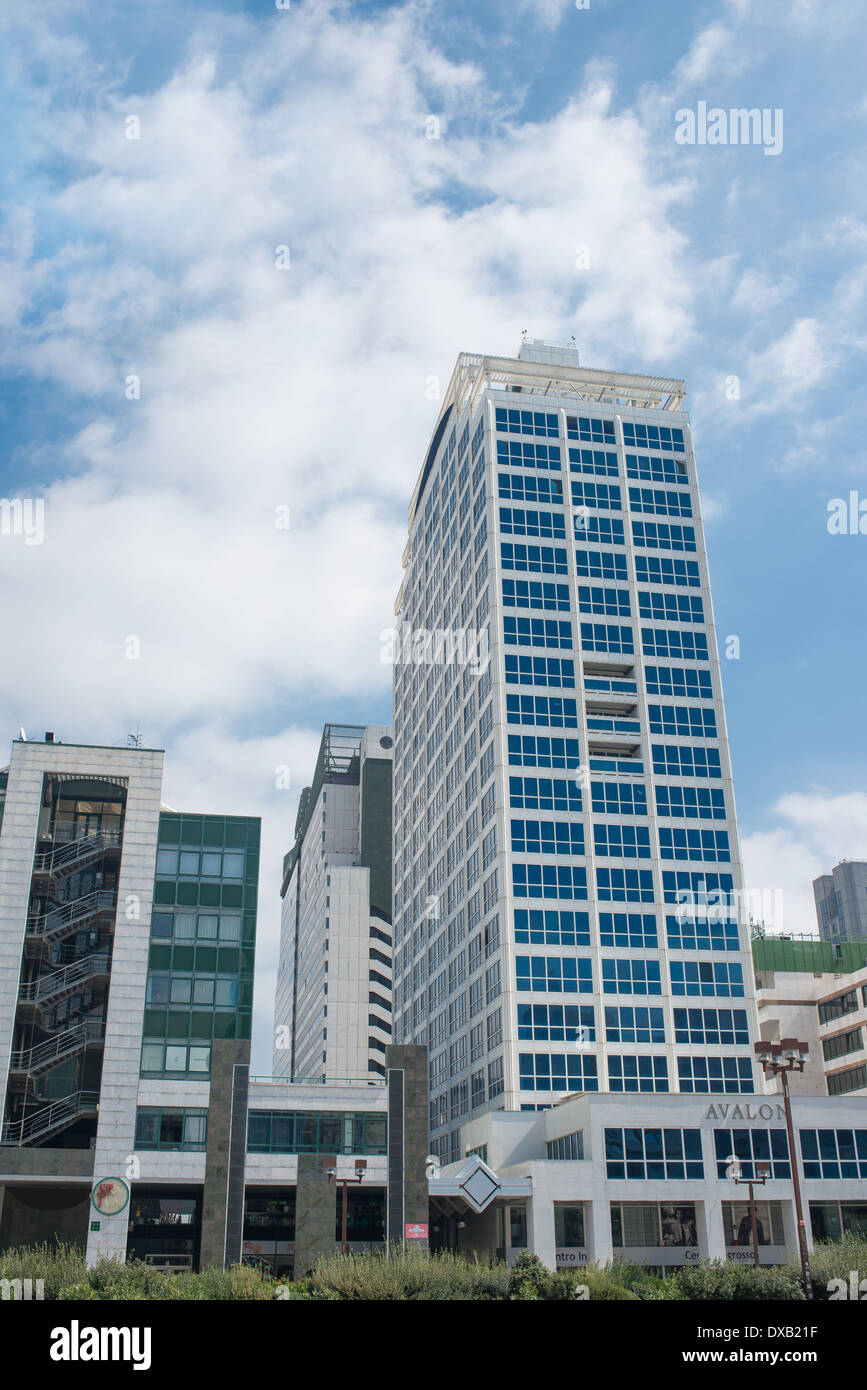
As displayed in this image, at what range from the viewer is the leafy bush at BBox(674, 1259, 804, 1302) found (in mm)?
34250

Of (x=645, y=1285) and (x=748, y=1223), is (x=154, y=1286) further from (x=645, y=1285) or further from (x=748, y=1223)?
(x=748, y=1223)

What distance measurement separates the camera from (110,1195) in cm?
5606

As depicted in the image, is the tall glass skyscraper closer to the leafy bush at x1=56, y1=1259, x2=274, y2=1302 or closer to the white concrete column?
the white concrete column

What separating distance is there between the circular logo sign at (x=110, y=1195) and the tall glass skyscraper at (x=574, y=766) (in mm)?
29464

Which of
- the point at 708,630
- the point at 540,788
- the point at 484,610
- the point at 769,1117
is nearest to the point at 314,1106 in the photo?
the point at 769,1117

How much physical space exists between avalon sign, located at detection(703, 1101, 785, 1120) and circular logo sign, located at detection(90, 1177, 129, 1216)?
103 feet

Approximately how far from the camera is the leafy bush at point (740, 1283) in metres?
34.2

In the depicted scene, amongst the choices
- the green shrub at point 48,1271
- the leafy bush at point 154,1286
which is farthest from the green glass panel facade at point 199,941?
the leafy bush at point 154,1286

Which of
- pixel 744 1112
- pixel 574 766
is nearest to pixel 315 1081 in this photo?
pixel 744 1112

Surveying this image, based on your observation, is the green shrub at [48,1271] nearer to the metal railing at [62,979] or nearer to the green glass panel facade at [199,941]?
the green glass panel facade at [199,941]

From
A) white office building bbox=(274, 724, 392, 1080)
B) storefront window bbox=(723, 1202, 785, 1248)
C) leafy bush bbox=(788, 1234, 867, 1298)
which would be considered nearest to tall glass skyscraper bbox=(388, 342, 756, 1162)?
storefront window bbox=(723, 1202, 785, 1248)

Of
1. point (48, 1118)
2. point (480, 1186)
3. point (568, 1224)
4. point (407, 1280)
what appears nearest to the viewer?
point (407, 1280)

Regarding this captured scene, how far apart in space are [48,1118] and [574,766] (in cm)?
4539
